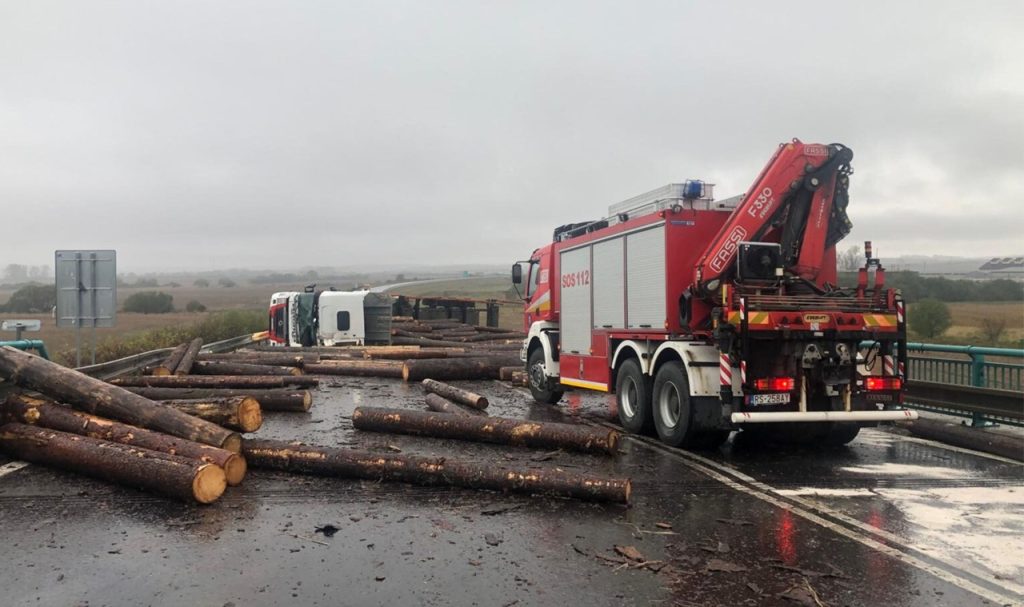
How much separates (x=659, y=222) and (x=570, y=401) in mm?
6011

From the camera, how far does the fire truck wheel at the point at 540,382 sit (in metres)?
14.2

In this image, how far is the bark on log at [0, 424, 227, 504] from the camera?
22.2 ft

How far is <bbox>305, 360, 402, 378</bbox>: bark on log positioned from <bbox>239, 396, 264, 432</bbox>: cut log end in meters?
9.43

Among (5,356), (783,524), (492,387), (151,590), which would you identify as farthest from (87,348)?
(783,524)

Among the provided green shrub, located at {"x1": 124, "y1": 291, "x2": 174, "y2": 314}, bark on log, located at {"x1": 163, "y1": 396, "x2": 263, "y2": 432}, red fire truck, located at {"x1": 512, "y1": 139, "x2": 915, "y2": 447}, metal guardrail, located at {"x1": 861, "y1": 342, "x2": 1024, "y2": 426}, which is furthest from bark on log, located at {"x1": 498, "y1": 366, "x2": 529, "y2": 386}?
green shrub, located at {"x1": 124, "y1": 291, "x2": 174, "y2": 314}

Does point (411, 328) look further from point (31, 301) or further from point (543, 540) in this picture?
point (31, 301)

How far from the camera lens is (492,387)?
17.5 metres

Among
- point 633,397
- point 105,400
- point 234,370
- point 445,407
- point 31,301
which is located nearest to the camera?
point 105,400

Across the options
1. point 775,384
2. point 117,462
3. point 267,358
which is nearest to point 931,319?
point 775,384

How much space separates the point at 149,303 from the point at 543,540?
200 ft

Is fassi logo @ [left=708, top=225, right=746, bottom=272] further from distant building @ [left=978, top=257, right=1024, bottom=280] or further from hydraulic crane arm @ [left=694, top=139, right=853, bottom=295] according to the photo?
distant building @ [left=978, top=257, right=1024, bottom=280]

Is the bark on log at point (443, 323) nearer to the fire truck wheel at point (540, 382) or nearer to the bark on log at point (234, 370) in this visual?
the bark on log at point (234, 370)

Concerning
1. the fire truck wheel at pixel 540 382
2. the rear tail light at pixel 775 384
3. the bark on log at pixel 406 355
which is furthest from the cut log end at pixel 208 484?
the bark on log at pixel 406 355

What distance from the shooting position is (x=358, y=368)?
19281mm
